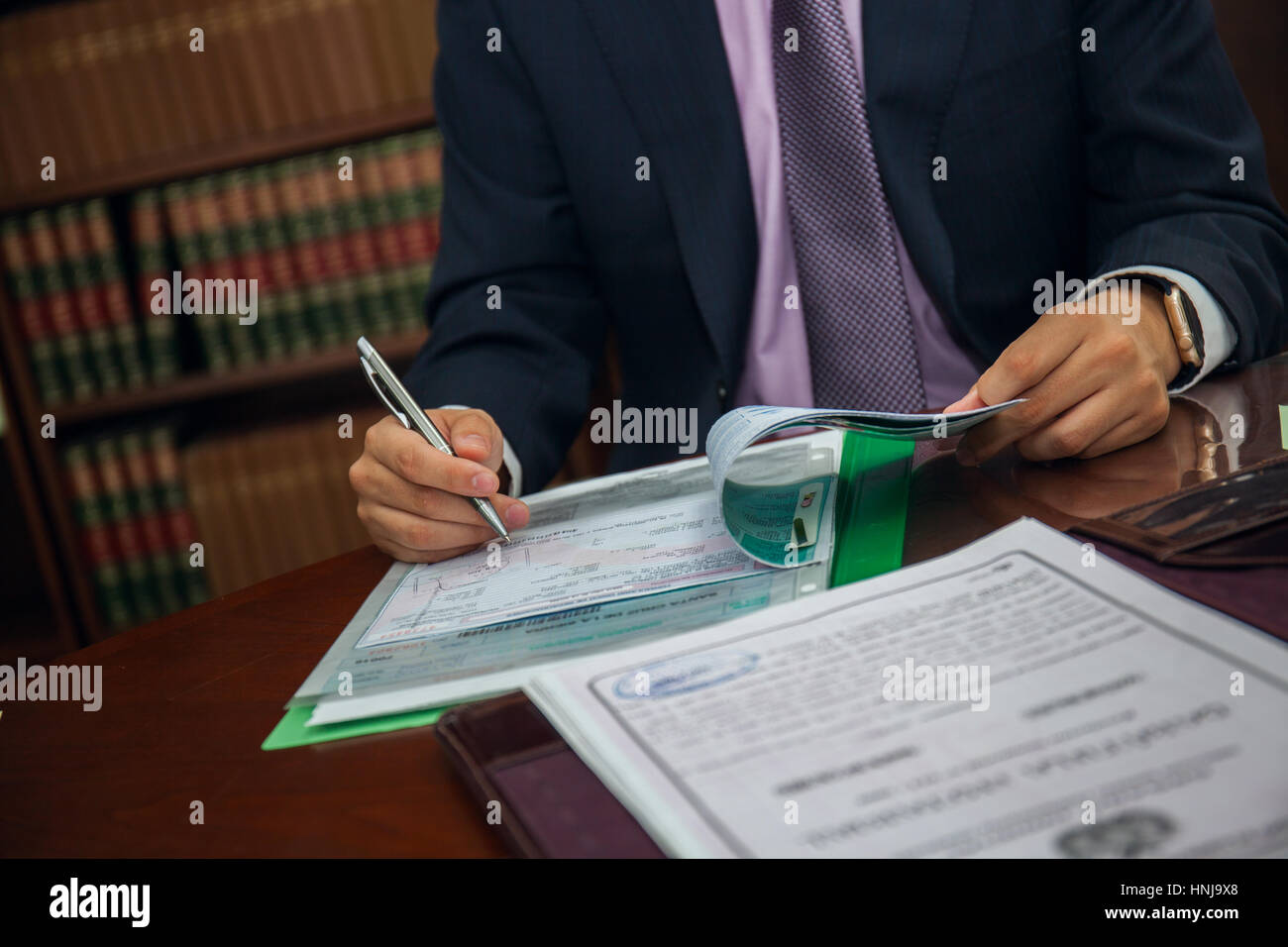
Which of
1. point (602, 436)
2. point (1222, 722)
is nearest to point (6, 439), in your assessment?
point (602, 436)

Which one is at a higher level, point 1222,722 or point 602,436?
point 602,436

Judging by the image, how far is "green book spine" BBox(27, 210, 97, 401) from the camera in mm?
1678

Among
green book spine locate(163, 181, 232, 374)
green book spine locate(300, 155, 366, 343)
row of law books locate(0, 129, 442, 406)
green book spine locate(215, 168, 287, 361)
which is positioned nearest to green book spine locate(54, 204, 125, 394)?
row of law books locate(0, 129, 442, 406)

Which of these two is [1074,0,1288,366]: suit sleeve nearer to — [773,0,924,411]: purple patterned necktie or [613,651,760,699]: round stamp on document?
[773,0,924,411]: purple patterned necktie

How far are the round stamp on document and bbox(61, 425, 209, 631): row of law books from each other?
158cm

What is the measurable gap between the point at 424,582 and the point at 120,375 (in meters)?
1.37

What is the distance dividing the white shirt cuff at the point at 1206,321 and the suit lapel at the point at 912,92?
21 centimetres

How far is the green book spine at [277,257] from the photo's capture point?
1.67 meters

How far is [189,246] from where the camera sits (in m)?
1.68

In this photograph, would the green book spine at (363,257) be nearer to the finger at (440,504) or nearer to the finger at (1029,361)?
the finger at (440,504)
